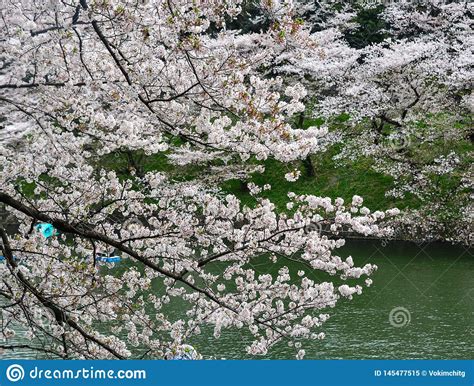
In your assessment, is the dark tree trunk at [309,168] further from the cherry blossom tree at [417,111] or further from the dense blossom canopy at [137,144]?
the dense blossom canopy at [137,144]

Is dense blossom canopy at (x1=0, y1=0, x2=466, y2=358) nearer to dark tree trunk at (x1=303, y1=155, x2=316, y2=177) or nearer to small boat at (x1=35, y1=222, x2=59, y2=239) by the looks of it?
small boat at (x1=35, y1=222, x2=59, y2=239)

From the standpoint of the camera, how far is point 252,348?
6027mm

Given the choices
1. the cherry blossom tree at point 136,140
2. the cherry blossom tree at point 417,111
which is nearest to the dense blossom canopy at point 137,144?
the cherry blossom tree at point 136,140

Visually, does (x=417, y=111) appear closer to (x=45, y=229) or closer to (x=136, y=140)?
(x=136, y=140)

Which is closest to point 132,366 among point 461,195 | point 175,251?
point 175,251

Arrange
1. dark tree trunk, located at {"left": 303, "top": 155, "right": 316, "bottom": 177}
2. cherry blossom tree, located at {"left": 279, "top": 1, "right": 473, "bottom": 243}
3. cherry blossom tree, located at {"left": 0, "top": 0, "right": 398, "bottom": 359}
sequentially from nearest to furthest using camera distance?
1. cherry blossom tree, located at {"left": 0, "top": 0, "right": 398, "bottom": 359}
2. cherry blossom tree, located at {"left": 279, "top": 1, "right": 473, "bottom": 243}
3. dark tree trunk, located at {"left": 303, "top": 155, "right": 316, "bottom": 177}

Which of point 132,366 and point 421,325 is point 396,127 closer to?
point 421,325

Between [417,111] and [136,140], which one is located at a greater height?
[417,111]

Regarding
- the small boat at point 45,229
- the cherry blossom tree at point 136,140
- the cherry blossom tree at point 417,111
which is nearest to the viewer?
the cherry blossom tree at point 136,140

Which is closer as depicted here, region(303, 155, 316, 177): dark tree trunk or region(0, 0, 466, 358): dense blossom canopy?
region(0, 0, 466, 358): dense blossom canopy

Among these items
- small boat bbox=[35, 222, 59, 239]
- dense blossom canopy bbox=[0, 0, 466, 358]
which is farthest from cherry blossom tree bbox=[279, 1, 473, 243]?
small boat bbox=[35, 222, 59, 239]

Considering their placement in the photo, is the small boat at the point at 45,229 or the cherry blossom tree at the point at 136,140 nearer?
the cherry blossom tree at the point at 136,140

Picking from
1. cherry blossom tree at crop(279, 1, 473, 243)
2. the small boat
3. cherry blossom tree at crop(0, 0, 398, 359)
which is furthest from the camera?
cherry blossom tree at crop(279, 1, 473, 243)

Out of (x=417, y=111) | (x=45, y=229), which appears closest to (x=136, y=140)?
(x=45, y=229)
